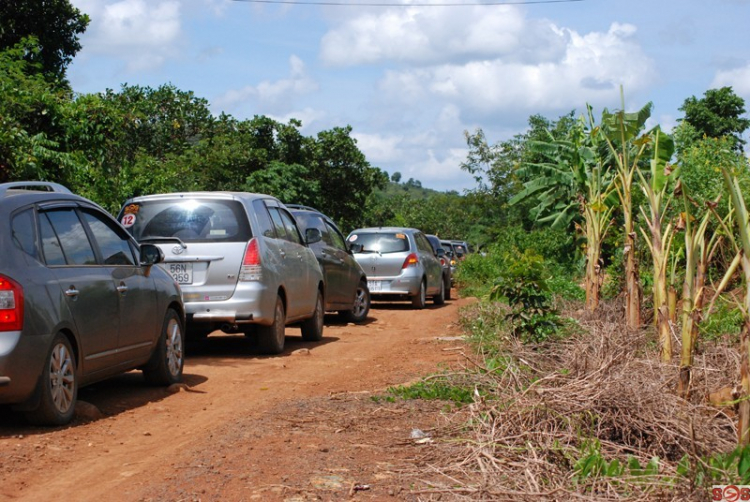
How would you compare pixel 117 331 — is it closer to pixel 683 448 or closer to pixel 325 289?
pixel 683 448

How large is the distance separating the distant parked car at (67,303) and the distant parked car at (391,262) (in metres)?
10.9

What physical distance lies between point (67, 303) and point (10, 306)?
577 millimetres

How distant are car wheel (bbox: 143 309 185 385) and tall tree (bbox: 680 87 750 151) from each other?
2859 centimetres

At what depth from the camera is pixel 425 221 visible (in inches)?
2965

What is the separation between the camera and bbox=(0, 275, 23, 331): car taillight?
19.7 feet

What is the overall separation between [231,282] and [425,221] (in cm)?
6529

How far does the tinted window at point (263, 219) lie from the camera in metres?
11.0

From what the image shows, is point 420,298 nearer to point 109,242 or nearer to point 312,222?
point 312,222

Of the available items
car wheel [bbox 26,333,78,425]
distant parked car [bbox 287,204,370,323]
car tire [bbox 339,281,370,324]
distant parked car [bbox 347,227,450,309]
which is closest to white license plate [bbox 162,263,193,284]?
car wheel [bbox 26,333,78,425]

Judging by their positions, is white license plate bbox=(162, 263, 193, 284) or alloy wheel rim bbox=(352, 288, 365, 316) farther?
alloy wheel rim bbox=(352, 288, 365, 316)

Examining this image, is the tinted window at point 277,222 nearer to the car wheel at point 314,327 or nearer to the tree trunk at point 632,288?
the car wheel at point 314,327

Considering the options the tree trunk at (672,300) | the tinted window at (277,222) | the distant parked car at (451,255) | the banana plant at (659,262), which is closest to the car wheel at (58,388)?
the banana plant at (659,262)

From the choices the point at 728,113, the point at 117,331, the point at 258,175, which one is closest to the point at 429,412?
the point at 117,331

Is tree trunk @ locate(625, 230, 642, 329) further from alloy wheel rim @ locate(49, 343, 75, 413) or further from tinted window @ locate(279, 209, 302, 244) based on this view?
alloy wheel rim @ locate(49, 343, 75, 413)
